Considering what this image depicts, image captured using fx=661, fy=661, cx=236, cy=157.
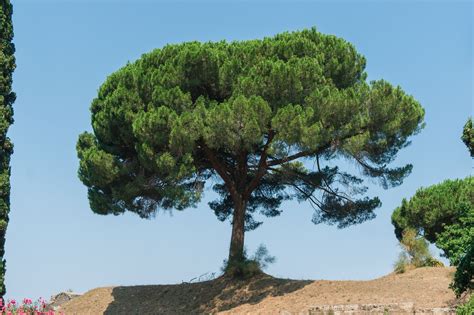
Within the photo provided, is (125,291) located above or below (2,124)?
below

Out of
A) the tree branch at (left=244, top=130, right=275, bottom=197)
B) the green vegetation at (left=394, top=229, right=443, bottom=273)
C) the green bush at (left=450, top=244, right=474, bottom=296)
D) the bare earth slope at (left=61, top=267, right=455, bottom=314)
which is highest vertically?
the tree branch at (left=244, top=130, right=275, bottom=197)

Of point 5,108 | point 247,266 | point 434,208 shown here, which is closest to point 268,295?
point 247,266

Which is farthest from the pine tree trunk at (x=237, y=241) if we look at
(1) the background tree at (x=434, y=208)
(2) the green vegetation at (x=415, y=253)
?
(1) the background tree at (x=434, y=208)

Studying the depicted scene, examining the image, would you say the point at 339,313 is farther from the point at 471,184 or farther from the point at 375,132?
the point at 471,184

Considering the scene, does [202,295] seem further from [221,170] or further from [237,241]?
[221,170]

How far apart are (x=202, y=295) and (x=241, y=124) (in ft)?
22.9

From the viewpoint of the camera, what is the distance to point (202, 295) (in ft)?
80.7

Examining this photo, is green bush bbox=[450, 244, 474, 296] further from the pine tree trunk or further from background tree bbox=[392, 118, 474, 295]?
background tree bbox=[392, 118, 474, 295]

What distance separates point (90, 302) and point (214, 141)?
933 centimetres

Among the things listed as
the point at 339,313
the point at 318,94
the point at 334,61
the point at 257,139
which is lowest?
the point at 339,313

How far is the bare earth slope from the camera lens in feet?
69.4

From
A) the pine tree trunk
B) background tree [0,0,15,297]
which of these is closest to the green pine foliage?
the pine tree trunk

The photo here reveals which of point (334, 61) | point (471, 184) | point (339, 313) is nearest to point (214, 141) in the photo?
point (334, 61)

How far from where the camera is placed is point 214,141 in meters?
22.3
